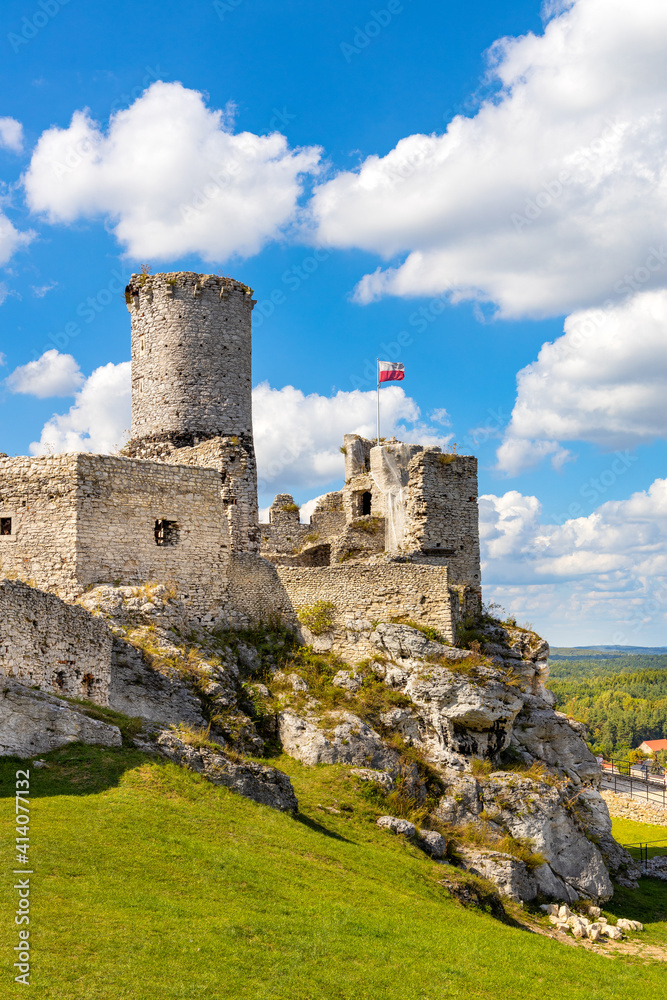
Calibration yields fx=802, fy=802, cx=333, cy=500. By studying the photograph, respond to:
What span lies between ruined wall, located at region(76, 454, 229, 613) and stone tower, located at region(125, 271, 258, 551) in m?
2.67

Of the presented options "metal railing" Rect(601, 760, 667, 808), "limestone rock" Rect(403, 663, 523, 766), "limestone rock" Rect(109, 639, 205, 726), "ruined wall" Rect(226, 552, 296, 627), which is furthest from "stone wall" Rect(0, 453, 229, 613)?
"metal railing" Rect(601, 760, 667, 808)

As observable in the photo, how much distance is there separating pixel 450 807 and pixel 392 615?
669cm

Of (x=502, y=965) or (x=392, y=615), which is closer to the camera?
(x=502, y=965)

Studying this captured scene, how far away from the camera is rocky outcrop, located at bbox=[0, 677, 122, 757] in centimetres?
1470

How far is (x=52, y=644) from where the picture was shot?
57.6 ft

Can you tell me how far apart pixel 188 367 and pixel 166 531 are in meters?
6.76

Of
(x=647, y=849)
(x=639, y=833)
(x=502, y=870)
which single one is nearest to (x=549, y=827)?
(x=502, y=870)

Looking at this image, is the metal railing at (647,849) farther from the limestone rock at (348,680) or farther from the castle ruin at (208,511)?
the limestone rock at (348,680)

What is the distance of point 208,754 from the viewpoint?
17.4 meters

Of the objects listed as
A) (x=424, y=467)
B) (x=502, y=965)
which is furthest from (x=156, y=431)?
(x=502, y=965)

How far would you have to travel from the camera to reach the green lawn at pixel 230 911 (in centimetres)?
1044

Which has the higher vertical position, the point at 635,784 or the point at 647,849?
the point at 647,849

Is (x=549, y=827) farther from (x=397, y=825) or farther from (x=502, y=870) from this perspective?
(x=397, y=825)

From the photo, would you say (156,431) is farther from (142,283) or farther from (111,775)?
(111,775)
